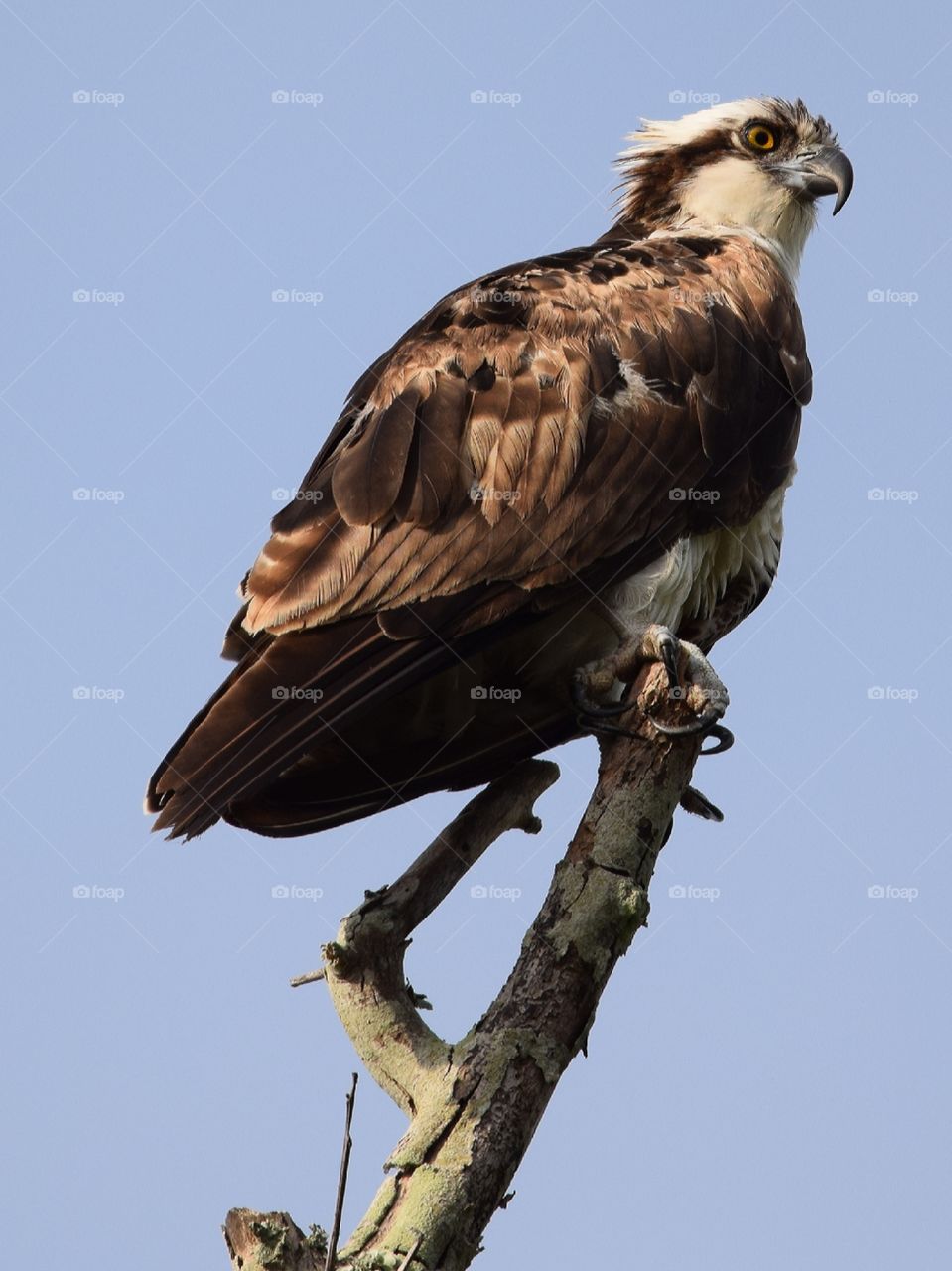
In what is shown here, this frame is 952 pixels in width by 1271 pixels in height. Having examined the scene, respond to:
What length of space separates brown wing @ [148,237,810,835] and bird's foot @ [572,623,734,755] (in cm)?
25

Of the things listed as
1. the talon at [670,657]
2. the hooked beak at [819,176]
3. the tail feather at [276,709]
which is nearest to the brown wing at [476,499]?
the tail feather at [276,709]

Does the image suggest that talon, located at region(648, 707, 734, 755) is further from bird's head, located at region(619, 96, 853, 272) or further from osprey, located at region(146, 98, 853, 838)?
bird's head, located at region(619, 96, 853, 272)

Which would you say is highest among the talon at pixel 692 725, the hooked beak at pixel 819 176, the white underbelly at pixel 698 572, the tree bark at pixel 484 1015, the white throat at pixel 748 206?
the hooked beak at pixel 819 176

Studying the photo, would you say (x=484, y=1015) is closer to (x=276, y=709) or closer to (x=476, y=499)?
(x=276, y=709)

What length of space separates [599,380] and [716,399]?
450mm

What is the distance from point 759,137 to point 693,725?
3269 mm

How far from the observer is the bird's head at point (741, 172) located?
6684 mm

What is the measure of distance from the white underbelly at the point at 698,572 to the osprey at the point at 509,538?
0.01 metres

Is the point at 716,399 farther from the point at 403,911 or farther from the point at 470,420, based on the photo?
the point at 403,911

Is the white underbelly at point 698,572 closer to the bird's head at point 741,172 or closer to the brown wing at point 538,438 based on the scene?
the brown wing at point 538,438

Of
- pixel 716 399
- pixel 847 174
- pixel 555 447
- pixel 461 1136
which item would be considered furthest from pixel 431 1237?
pixel 847 174

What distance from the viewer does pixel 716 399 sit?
555cm

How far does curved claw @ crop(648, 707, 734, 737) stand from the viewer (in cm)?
471

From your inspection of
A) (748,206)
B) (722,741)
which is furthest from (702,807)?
(748,206)
